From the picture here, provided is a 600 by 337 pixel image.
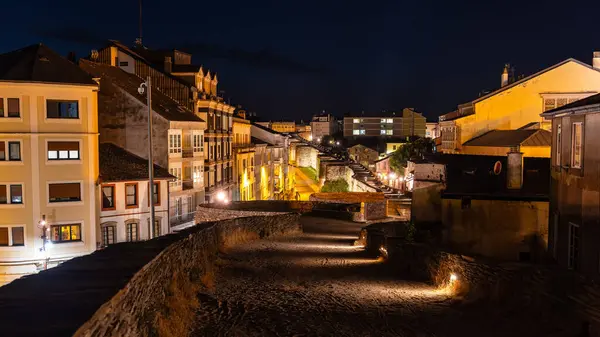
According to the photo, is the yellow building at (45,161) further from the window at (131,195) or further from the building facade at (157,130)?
the building facade at (157,130)

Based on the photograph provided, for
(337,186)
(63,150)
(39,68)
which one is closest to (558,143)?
(63,150)

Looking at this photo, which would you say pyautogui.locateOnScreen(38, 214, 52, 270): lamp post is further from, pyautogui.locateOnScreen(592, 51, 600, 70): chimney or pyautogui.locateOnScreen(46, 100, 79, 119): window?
pyautogui.locateOnScreen(592, 51, 600, 70): chimney

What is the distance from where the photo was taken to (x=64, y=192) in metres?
36.9

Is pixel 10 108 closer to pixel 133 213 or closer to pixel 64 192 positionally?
pixel 64 192

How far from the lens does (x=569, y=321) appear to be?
11.9 meters

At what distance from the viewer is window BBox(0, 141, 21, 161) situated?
115 feet

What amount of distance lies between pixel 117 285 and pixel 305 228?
3304 centimetres

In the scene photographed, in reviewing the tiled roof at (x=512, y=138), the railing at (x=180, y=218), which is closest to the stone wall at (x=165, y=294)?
the railing at (x=180, y=218)

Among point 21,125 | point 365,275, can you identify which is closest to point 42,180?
point 21,125

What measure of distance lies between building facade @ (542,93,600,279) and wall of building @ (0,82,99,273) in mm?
28244

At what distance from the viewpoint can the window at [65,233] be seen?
36.2m

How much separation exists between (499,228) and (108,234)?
2620 cm

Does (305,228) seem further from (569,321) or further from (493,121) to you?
(569,321)

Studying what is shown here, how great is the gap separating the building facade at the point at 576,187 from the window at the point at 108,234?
2865 cm
